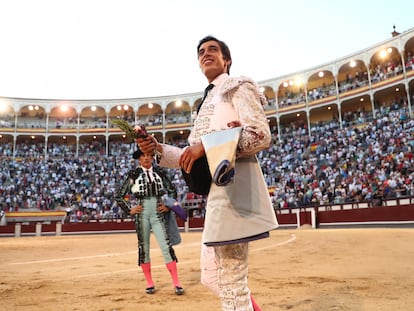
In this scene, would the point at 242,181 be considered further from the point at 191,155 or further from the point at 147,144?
the point at 147,144

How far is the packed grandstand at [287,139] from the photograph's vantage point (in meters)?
18.1

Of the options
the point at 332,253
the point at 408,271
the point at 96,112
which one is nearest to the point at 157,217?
the point at 408,271

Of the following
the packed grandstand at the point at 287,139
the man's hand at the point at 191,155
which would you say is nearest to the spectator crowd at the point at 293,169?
the packed grandstand at the point at 287,139

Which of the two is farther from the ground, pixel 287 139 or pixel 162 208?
pixel 287 139

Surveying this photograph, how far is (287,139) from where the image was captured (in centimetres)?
2734

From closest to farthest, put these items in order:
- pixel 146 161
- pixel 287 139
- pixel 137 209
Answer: pixel 137 209 < pixel 146 161 < pixel 287 139

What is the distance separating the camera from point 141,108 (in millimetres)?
37969

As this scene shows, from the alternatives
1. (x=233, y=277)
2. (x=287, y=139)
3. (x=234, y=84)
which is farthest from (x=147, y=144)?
(x=287, y=139)

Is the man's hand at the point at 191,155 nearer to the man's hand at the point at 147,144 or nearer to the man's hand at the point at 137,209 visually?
the man's hand at the point at 147,144

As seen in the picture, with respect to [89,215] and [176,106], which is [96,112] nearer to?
[176,106]

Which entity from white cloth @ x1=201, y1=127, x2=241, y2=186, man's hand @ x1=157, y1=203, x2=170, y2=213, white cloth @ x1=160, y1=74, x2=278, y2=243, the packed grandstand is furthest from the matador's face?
the packed grandstand

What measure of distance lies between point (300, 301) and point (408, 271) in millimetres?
1894

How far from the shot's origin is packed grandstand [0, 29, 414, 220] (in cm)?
1811

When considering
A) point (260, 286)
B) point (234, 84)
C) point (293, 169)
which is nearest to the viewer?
point (234, 84)
